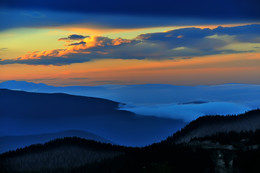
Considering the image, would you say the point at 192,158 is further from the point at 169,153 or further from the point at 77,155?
the point at 77,155

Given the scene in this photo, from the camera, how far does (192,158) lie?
79.1 m

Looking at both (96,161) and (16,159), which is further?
(16,159)

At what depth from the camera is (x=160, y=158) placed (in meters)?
83.9

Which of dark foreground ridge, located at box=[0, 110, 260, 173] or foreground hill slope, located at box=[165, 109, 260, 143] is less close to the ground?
foreground hill slope, located at box=[165, 109, 260, 143]

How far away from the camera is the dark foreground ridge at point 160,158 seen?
77312mm

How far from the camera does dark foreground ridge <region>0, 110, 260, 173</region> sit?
77.3 meters

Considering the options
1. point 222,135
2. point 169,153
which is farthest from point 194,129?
point 169,153

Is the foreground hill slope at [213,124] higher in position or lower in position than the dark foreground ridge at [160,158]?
higher

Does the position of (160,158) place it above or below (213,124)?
below

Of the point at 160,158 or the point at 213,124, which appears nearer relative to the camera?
the point at 160,158

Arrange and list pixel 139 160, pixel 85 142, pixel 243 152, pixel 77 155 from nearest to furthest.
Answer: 1. pixel 243 152
2. pixel 139 160
3. pixel 77 155
4. pixel 85 142

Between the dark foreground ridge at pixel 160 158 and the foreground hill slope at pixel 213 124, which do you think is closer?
the dark foreground ridge at pixel 160 158

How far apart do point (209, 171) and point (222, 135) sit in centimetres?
1891

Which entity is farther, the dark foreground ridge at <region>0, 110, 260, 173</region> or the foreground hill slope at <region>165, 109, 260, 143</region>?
the foreground hill slope at <region>165, 109, 260, 143</region>
